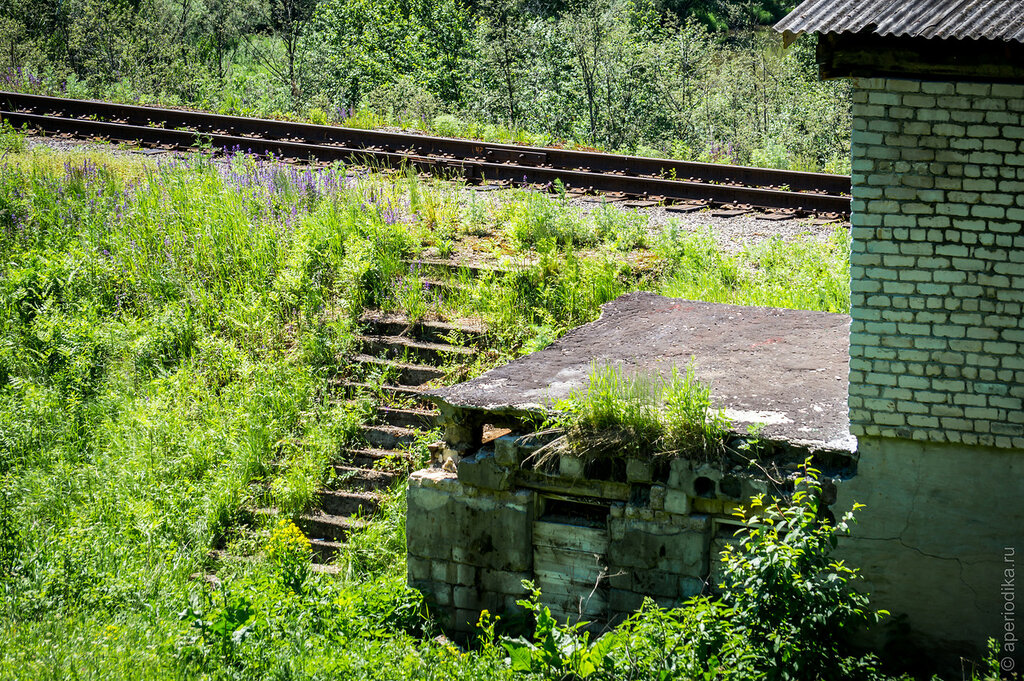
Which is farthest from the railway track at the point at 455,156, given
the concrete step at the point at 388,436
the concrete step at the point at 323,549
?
the concrete step at the point at 323,549

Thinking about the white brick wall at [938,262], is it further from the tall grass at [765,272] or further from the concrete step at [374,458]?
the concrete step at [374,458]

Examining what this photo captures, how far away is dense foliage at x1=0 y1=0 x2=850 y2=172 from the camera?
65.0ft

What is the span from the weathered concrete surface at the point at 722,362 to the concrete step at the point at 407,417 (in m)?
1.57

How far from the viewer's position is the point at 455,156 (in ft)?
50.8

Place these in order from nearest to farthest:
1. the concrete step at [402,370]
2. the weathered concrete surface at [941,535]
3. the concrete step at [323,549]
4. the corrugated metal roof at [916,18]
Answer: the corrugated metal roof at [916,18] < the weathered concrete surface at [941,535] < the concrete step at [323,549] < the concrete step at [402,370]

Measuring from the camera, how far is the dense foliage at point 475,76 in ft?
65.0

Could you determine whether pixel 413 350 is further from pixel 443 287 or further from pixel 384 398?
pixel 443 287

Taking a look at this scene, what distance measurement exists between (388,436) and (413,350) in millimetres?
1135

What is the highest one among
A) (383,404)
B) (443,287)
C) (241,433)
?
(443,287)

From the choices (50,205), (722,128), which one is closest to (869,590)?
(50,205)

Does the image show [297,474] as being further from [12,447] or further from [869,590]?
[869,590]

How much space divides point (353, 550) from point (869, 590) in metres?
4.34

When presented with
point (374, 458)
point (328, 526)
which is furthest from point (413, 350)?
point (328, 526)

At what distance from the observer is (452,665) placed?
6871 millimetres
